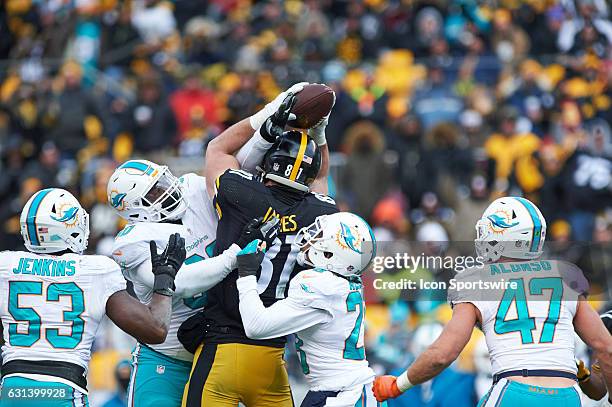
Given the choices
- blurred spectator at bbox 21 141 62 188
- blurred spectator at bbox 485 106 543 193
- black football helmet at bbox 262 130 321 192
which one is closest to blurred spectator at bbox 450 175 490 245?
blurred spectator at bbox 485 106 543 193

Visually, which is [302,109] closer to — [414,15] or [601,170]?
[601,170]

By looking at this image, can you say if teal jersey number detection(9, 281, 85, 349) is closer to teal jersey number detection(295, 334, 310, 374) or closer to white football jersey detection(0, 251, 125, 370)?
white football jersey detection(0, 251, 125, 370)

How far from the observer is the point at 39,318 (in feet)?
19.0

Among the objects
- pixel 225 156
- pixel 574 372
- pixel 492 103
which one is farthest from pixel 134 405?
pixel 492 103

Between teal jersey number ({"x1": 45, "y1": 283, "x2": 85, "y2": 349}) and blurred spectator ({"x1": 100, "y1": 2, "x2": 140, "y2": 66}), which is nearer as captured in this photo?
teal jersey number ({"x1": 45, "y1": 283, "x2": 85, "y2": 349})

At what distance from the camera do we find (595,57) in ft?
49.7

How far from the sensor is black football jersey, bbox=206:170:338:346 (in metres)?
6.38

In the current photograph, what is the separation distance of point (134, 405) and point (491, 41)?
1054cm

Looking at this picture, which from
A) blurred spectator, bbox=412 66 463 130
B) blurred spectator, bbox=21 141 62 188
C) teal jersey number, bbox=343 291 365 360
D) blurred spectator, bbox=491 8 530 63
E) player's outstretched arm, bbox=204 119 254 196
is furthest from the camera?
blurred spectator, bbox=491 8 530 63

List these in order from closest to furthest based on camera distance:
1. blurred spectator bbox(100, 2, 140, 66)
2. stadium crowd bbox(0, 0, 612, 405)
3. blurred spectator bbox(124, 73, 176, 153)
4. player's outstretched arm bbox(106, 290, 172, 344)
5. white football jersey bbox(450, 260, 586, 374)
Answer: player's outstretched arm bbox(106, 290, 172, 344) → white football jersey bbox(450, 260, 586, 374) → stadium crowd bbox(0, 0, 612, 405) → blurred spectator bbox(124, 73, 176, 153) → blurred spectator bbox(100, 2, 140, 66)

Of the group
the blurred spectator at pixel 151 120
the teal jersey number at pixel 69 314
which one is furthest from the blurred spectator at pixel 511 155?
the teal jersey number at pixel 69 314

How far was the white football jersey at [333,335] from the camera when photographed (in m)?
6.06

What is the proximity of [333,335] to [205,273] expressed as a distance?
0.74 metres

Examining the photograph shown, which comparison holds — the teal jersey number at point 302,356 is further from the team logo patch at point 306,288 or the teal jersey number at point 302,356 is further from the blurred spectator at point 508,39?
the blurred spectator at point 508,39
